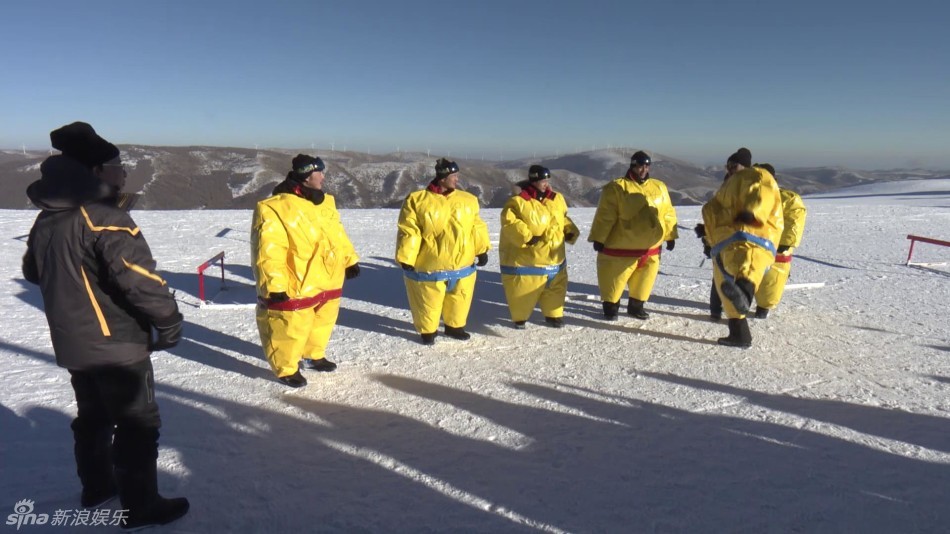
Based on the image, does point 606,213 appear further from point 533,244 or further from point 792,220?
point 792,220

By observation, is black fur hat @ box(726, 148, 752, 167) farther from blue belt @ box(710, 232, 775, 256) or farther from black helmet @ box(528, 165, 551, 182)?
black helmet @ box(528, 165, 551, 182)

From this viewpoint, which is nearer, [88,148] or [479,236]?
[88,148]

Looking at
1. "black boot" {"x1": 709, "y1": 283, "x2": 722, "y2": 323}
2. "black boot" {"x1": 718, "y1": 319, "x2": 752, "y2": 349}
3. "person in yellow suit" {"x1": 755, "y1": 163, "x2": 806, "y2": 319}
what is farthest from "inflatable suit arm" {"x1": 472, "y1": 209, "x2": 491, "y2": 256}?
"person in yellow suit" {"x1": 755, "y1": 163, "x2": 806, "y2": 319}

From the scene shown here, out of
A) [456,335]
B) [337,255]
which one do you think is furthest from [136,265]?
[456,335]

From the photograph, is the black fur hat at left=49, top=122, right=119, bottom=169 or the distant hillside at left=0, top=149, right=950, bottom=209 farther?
the distant hillside at left=0, top=149, right=950, bottom=209

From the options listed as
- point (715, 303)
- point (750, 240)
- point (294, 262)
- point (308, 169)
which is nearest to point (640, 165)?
point (750, 240)

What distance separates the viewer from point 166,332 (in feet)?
7.89

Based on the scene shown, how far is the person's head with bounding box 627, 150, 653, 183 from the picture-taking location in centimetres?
553

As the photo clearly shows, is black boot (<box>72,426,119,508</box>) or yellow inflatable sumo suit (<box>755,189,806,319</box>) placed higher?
yellow inflatable sumo suit (<box>755,189,806,319</box>)

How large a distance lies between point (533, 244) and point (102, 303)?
367 cm

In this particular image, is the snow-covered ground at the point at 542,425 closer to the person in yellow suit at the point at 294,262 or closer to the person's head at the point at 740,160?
the person in yellow suit at the point at 294,262

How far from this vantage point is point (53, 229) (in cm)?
222

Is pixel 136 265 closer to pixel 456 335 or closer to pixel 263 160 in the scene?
pixel 456 335

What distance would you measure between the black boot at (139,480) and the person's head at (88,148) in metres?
1.08
